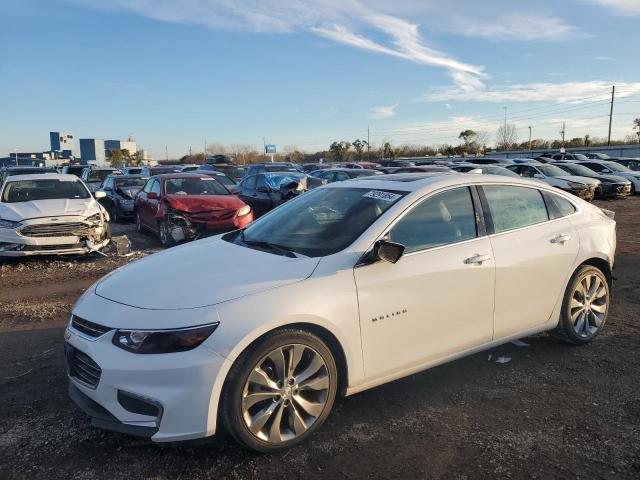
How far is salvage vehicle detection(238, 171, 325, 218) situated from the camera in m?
13.9

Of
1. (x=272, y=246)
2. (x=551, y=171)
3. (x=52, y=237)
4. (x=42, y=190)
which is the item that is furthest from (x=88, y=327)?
(x=551, y=171)

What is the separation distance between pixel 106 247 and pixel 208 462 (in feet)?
25.5

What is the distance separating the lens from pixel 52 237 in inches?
336

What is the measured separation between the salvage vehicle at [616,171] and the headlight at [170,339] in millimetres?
23771

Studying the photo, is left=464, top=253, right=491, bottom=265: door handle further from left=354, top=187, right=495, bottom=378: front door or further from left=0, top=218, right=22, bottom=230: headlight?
left=0, top=218, right=22, bottom=230: headlight

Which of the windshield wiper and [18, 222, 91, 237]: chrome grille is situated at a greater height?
the windshield wiper

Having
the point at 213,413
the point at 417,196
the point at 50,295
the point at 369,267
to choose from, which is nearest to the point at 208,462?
the point at 213,413

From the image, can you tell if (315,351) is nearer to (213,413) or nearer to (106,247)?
(213,413)

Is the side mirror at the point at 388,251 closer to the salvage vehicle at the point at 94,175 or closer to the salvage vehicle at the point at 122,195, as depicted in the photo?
the salvage vehicle at the point at 122,195

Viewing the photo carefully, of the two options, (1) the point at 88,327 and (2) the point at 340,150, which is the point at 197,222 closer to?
(1) the point at 88,327

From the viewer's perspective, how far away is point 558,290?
14.4 ft

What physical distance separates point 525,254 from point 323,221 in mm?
1665

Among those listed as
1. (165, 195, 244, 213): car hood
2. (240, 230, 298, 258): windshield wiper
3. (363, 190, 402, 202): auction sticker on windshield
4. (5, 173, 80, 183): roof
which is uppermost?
(363, 190, 402, 202): auction sticker on windshield

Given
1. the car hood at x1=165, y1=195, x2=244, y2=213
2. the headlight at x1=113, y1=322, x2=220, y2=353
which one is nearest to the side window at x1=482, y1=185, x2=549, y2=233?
the headlight at x1=113, y1=322, x2=220, y2=353
